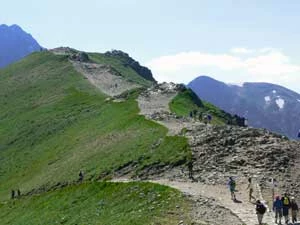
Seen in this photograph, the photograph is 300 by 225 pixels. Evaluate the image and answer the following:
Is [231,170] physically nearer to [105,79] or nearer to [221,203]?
[221,203]

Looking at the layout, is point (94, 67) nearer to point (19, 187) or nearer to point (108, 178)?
point (19, 187)

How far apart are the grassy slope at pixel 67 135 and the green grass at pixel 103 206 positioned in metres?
5.38

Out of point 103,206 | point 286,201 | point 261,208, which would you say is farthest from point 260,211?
point 103,206

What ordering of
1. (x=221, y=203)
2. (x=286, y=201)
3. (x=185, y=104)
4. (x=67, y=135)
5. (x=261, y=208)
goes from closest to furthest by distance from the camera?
(x=261, y=208) → (x=286, y=201) → (x=221, y=203) → (x=67, y=135) → (x=185, y=104)

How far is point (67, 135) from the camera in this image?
9244 centimetres

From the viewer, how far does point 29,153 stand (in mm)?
92938

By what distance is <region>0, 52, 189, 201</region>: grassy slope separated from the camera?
207 feet

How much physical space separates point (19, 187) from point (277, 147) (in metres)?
37.9

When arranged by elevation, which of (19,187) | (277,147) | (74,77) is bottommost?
(19,187)

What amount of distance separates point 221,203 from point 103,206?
10.8 metres

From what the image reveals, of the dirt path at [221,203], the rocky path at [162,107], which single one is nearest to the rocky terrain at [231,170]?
the dirt path at [221,203]

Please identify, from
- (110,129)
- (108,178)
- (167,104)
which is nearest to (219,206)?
(108,178)

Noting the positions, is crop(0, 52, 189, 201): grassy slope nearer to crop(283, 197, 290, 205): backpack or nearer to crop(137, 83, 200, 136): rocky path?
crop(137, 83, 200, 136): rocky path

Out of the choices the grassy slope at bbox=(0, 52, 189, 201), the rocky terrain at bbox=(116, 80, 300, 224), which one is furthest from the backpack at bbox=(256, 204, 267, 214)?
the grassy slope at bbox=(0, 52, 189, 201)
